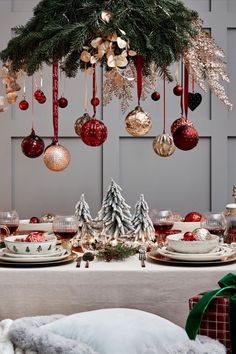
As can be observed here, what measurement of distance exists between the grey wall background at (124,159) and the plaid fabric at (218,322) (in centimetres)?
197

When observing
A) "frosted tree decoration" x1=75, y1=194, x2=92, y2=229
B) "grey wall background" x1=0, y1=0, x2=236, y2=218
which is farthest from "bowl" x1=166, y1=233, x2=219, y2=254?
"grey wall background" x1=0, y1=0, x2=236, y2=218

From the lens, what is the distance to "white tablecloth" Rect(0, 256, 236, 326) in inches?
61.2

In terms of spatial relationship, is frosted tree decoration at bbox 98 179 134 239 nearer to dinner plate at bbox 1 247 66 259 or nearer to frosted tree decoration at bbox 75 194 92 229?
frosted tree decoration at bbox 75 194 92 229

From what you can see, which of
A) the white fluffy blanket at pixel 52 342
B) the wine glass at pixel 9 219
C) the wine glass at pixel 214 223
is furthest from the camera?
the wine glass at pixel 9 219

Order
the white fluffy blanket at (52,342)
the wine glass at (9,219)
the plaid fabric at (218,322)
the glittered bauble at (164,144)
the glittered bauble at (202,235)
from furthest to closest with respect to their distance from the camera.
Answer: the glittered bauble at (164,144)
the wine glass at (9,219)
the glittered bauble at (202,235)
the plaid fabric at (218,322)
the white fluffy blanket at (52,342)

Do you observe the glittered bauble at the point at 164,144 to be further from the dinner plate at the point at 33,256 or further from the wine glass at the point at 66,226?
the dinner plate at the point at 33,256

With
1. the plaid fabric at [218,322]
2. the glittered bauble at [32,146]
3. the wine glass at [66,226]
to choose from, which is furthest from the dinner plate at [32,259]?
the glittered bauble at [32,146]

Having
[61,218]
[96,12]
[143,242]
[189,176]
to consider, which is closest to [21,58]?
[96,12]

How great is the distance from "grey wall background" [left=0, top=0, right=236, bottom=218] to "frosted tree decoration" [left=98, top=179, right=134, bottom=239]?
52.4 inches

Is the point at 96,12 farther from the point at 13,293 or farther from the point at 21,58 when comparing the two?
the point at 13,293

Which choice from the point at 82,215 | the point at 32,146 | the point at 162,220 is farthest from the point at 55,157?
the point at 162,220

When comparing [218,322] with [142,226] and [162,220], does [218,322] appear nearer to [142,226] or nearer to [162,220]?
[162,220]

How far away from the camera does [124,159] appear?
11.1 ft

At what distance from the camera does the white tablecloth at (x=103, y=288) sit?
5.10 ft
